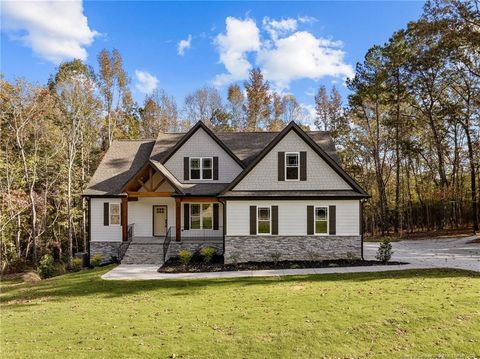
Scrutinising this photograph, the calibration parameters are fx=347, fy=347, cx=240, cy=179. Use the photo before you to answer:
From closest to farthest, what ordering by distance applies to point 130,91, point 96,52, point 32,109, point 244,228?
point 244,228 → point 32,109 → point 96,52 → point 130,91

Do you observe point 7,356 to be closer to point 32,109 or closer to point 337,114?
point 32,109

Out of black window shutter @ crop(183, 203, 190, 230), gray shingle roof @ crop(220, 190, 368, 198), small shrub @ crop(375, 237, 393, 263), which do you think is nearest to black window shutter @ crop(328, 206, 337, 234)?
gray shingle roof @ crop(220, 190, 368, 198)

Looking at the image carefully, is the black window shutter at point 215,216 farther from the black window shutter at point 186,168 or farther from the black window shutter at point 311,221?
the black window shutter at point 311,221

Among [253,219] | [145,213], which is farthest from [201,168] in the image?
→ [253,219]

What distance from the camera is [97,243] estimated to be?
2048cm

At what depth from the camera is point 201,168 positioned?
69.6 ft

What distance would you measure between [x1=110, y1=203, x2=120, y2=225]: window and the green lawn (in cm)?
706

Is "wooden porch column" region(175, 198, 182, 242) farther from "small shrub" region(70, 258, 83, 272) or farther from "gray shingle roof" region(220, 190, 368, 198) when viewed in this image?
"small shrub" region(70, 258, 83, 272)

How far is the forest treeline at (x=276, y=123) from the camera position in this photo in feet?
81.1

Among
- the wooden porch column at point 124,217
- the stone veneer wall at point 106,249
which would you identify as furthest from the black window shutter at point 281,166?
the stone veneer wall at point 106,249

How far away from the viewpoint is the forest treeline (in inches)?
973

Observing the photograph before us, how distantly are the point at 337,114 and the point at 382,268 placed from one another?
1022 inches

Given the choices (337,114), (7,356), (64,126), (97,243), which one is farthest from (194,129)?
(337,114)

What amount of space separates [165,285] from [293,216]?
295 inches
